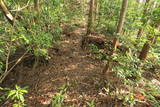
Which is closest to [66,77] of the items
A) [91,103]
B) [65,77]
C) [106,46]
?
[65,77]

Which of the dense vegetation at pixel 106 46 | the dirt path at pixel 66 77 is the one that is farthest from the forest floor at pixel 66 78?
Answer: the dense vegetation at pixel 106 46

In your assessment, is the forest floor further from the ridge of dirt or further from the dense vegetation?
the dense vegetation

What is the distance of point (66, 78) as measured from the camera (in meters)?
3.93

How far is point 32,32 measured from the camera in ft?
9.50

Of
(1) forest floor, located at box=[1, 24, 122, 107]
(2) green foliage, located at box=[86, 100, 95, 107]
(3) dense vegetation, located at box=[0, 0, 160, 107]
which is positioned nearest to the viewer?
(3) dense vegetation, located at box=[0, 0, 160, 107]

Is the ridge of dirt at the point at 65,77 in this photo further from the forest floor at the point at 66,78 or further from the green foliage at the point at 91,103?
the green foliage at the point at 91,103

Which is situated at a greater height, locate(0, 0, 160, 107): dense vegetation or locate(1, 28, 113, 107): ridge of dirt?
locate(0, 0, 160, 107): dense vegetation

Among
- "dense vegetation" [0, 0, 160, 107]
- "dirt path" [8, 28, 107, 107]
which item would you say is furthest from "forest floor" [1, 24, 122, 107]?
"dense vegetation" [0, 0, 160, 107]

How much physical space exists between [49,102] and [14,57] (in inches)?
91.1

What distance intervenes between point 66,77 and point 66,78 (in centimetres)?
5

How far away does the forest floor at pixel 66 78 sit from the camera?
3256 millimetres

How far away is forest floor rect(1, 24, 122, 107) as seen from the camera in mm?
3256

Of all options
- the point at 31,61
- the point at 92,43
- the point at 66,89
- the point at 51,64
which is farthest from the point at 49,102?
the point at 92,43

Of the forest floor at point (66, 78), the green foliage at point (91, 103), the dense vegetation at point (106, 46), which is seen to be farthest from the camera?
the forest floor at point (66, 78)
